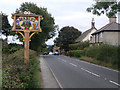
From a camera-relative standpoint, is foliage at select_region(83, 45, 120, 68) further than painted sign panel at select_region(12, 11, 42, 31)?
Yes

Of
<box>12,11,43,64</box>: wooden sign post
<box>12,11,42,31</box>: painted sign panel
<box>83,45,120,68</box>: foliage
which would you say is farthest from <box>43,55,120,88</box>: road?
<box>12,11,42,31</box>: painted sign panel

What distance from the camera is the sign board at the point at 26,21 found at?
11602 millimetres

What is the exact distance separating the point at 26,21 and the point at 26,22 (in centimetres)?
7

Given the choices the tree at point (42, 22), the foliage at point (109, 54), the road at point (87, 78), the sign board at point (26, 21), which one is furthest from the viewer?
the tree at point (42, 22)

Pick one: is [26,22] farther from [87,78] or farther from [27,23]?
[87,78]

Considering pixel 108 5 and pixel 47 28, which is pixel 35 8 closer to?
pixel 47 28

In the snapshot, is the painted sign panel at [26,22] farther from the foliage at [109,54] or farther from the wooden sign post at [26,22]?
the foliage at [109,54]

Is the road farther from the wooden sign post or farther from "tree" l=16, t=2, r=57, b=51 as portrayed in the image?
"tree" l=16, t=2, r=57, b=51

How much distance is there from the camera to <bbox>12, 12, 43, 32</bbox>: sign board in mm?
11602

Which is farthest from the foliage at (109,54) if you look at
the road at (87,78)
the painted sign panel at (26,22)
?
the painted sign panel at (26,22)

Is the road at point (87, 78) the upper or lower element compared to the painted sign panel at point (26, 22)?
lower

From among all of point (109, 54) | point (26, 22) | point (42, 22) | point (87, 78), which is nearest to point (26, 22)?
point (26, 22)

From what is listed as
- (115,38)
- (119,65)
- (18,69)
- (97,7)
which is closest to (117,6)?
(97,7)

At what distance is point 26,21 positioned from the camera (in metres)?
11.7
